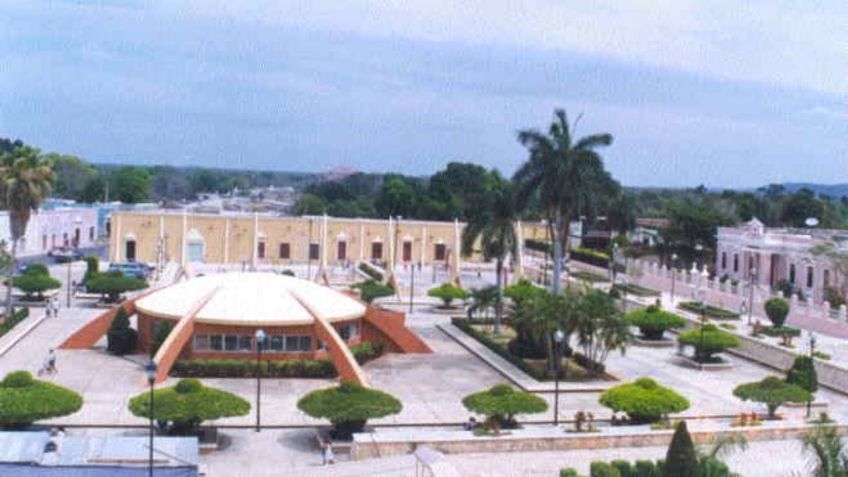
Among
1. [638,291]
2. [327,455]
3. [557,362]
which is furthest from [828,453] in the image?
[638,291]

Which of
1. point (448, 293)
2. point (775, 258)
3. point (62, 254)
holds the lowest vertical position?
point (62, 254)

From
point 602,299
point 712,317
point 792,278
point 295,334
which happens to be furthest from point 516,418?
point 792,278

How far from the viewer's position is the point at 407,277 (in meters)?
67.8

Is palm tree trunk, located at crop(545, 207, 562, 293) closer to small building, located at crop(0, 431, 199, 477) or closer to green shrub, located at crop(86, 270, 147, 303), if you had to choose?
small building, located at crop(0, 431, 199, 477)

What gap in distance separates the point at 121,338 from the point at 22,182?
13.0 metres

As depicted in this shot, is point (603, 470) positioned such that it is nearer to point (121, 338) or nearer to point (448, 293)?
point (121, 338)

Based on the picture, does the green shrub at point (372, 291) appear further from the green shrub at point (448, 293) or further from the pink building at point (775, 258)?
the pink building at point (775, 258)

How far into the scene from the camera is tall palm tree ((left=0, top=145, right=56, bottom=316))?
4391cm

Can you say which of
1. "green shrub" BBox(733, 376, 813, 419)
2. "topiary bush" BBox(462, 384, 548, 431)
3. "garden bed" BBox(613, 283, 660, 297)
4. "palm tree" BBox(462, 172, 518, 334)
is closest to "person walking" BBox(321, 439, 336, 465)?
"topiary bush" BBox(462, 384, 548, 431)

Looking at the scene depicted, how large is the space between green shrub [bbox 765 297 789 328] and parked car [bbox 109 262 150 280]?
36.9 metres

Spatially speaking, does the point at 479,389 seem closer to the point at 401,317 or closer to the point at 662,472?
the point at 401,317

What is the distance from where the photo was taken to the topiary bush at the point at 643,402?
25.5 metres

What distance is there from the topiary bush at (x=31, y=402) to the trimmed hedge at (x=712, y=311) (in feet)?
104

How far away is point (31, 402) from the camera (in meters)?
22.8
